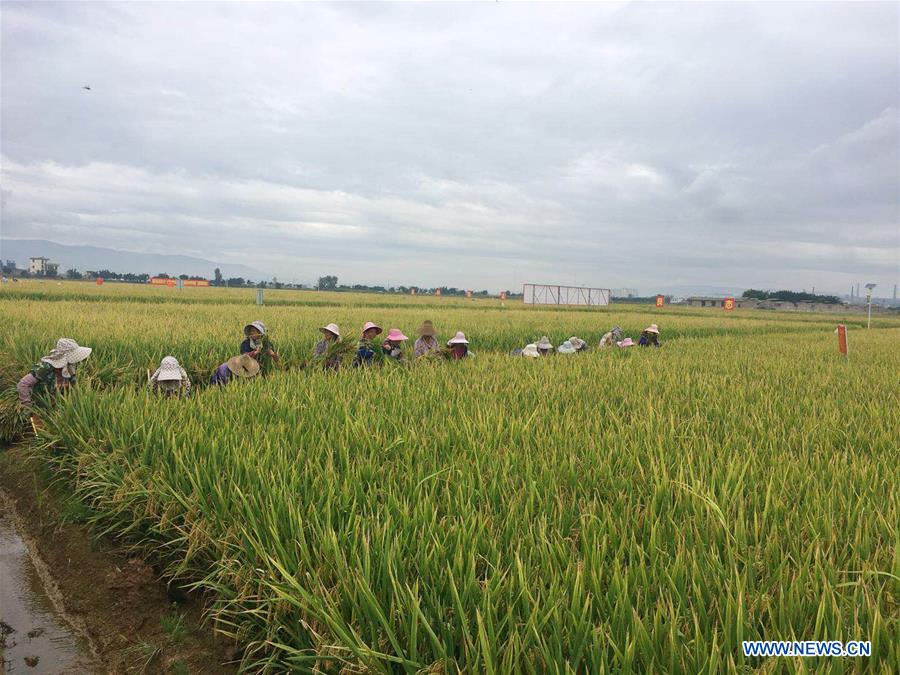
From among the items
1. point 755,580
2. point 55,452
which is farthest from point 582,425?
point 55,452

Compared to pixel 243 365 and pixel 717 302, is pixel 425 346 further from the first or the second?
pixel 717 302

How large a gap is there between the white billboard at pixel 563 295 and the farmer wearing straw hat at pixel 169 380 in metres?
35.4

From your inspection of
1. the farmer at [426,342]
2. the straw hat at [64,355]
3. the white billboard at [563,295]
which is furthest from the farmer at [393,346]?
the white billboard at [563,295]

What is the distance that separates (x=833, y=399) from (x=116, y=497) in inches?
222

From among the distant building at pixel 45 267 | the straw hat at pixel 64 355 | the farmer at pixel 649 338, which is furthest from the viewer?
the distant building at pixel 45 267

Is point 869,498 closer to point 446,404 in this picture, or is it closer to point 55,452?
point 446,404

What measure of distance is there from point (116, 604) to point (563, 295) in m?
40.9

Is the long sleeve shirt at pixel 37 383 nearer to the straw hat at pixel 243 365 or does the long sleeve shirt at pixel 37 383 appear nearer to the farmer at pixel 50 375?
the farmer at pixel 50 375

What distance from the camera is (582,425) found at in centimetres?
342

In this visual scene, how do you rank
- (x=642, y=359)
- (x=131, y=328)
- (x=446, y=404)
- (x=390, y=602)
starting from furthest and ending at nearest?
(x=131, y=328) → (x=642, y=359) → (x=446, y=404) → (x=390, y=602)

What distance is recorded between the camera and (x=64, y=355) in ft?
15.4

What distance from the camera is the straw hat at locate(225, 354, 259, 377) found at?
5.39 meters

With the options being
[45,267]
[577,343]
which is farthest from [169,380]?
[45,267]

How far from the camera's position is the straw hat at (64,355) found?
4629 mm
